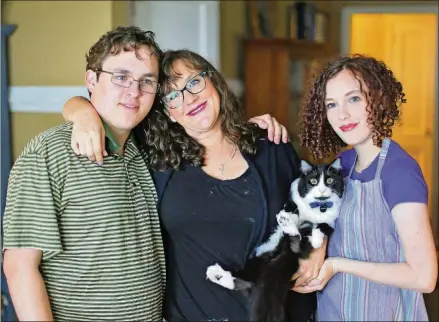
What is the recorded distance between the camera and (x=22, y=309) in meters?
1.38

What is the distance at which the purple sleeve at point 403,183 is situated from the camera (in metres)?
1.44

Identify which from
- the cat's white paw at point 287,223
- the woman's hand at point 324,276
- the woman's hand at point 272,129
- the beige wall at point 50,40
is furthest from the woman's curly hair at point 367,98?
the beige wall at point 50,40

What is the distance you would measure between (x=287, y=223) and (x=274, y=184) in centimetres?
13

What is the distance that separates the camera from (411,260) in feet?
4.79

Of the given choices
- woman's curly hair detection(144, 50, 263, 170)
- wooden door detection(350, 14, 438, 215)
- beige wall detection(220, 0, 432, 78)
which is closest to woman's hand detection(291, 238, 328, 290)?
woman's curly hair detection(144, 50, 263, 170)

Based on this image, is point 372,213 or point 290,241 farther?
point 290,241

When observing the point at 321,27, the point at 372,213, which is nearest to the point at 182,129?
the point at 372,213

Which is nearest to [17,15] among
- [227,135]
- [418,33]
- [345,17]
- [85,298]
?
[227,135]

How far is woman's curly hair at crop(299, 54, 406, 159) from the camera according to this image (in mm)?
1547

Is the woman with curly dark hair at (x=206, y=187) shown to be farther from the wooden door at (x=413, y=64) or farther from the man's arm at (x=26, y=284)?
the wooden door at (x=413, y=64)

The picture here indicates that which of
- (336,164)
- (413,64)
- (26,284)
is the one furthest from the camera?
(413,64)

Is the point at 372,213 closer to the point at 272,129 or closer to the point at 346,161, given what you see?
the point at 346,161

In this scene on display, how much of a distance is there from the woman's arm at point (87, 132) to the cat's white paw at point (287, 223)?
0.50 m

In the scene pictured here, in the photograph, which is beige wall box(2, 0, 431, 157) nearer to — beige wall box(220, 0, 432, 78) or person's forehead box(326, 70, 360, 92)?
beige wall box(220, 0, 432, 78)
